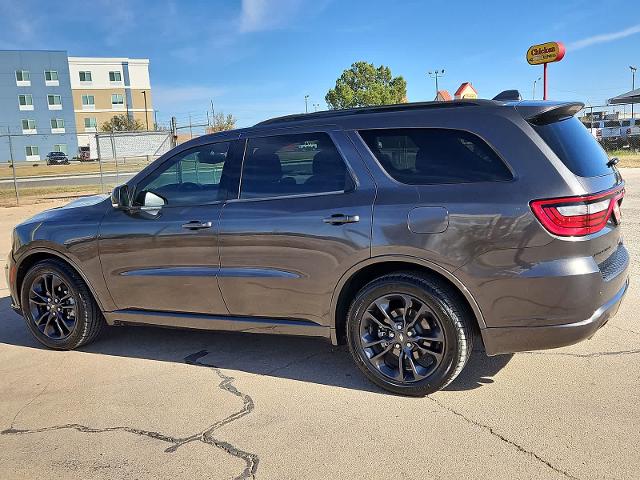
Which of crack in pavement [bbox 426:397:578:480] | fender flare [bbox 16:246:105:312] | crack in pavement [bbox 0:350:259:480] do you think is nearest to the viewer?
crack in pavement [bbox 426:397:578:480]

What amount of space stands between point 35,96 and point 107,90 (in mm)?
15377

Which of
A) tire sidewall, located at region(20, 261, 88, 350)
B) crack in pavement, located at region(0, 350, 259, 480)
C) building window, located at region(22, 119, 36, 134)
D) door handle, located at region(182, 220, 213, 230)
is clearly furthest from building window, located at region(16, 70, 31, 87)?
crack in pavement, located at region(0, 350, 259, 480)

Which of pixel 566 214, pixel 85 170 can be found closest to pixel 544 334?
pixel 566 214

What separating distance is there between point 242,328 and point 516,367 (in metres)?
2.00

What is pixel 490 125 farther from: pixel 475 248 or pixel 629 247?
pixel 629 247

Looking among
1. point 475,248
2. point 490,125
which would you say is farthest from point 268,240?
point 490,125

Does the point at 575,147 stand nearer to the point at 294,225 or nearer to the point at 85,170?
the point at 294,225

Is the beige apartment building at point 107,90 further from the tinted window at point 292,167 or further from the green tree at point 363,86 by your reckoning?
the tinted window at point 292,167

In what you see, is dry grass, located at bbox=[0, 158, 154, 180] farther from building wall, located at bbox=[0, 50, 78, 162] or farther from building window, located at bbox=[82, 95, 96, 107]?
building window, located at bbox=[82, 95, 96, 107]

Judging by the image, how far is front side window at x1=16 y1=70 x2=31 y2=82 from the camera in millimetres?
69250

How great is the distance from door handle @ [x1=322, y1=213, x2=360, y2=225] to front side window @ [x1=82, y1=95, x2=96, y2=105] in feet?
291

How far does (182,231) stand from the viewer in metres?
4.09

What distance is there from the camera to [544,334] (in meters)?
3.22

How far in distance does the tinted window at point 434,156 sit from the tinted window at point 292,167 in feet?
0.94
